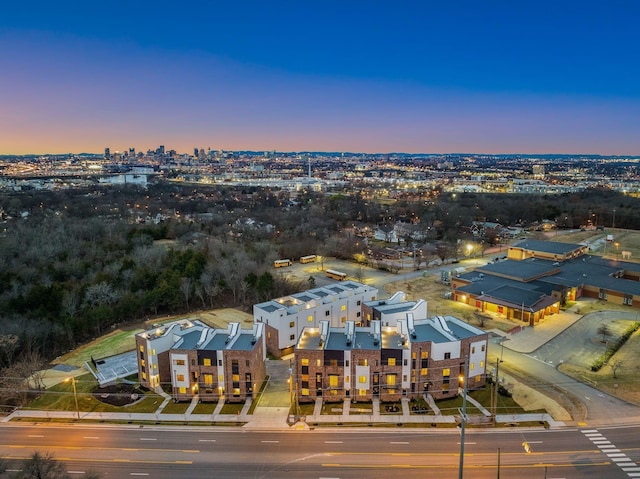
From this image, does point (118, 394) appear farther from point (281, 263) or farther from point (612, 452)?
point (281, 263)

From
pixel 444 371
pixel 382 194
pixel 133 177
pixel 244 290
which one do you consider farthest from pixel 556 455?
pixel 133 177

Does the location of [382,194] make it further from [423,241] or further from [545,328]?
[545,328]

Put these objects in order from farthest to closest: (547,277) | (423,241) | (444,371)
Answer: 1. (423,241)
2. (547,277)
3. (444,371)

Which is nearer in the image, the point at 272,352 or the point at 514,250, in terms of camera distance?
the point at 272,352

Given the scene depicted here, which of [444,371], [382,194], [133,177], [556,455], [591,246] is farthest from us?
[133,177]

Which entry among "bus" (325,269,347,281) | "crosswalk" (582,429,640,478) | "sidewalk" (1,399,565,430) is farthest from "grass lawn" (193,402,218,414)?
"bus" (325,269,347,281)

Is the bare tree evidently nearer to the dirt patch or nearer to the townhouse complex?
the townhouse complex

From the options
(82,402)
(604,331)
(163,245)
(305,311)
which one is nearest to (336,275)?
(305,311)
